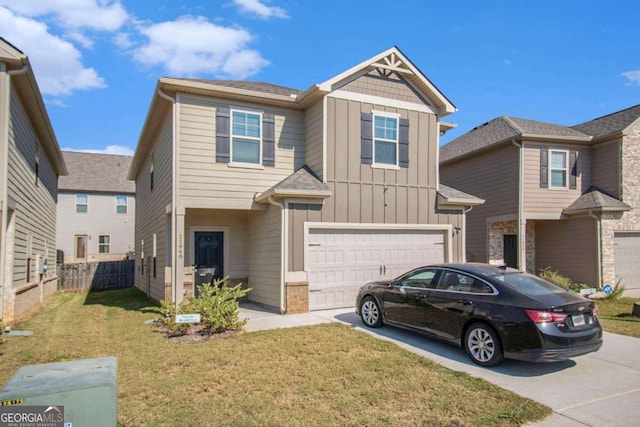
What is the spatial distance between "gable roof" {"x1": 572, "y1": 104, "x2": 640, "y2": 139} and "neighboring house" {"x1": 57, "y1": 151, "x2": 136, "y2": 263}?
26121 mm

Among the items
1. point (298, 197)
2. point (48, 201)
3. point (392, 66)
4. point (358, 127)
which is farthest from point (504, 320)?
point (48, 201)

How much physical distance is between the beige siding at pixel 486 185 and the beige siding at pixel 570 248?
216cm

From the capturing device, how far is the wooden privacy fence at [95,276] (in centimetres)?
1966

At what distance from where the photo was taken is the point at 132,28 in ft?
36.6

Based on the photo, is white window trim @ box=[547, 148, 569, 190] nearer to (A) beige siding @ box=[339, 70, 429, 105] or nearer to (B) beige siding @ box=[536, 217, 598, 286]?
(B) beige siding @ box=[536, 217, 598, 286]

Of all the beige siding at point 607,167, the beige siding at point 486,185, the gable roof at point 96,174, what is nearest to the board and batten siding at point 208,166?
the beige siding at point 486,185

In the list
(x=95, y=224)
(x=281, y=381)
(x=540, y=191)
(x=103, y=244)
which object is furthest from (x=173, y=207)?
(x=103, y=244)

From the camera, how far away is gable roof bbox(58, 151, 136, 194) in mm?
27297

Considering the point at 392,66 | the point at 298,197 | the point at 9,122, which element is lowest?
the point at 298,197

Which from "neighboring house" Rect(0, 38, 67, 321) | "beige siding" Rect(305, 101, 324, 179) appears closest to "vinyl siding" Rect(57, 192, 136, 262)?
"neighboring house" Rect(0, 38, 67, 321)

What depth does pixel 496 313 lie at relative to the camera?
602cm

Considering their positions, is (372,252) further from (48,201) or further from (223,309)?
(48,201)

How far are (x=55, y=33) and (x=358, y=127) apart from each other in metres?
8.77

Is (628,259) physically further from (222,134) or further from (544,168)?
(222,134)
